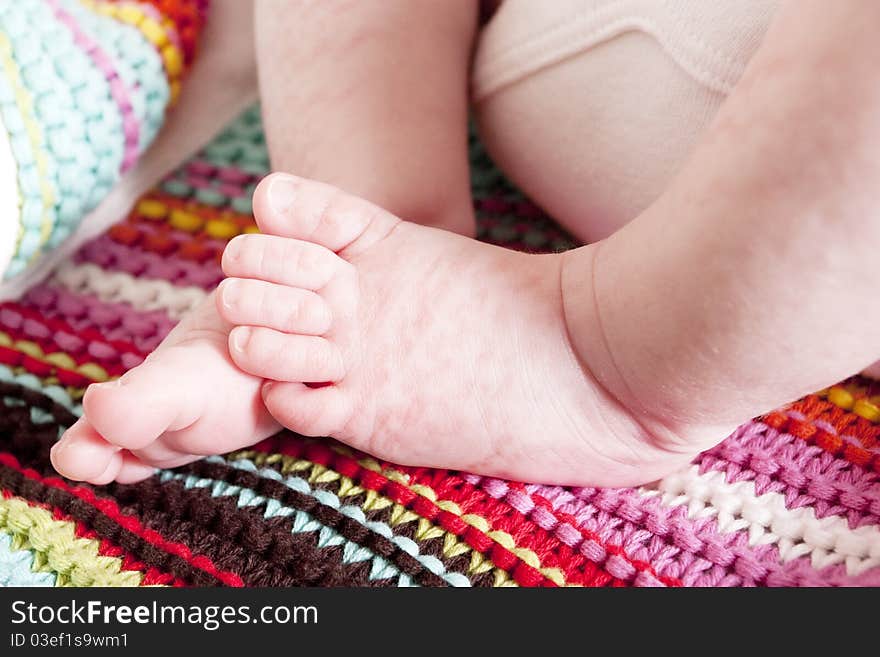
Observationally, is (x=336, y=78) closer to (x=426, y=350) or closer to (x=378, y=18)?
(x=378, y=18)

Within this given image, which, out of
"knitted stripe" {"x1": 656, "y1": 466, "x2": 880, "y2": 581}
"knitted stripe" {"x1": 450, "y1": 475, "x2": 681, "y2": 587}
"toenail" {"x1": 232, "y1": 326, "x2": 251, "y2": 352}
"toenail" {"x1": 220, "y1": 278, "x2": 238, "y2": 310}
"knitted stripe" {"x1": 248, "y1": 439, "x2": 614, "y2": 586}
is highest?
"toenail" {"x1": 220, "y1": 278, "x2": 238, "y2": 310}

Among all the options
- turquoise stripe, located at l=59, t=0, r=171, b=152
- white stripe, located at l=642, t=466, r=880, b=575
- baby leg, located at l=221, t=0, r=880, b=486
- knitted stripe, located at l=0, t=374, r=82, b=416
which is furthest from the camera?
turquoise stripe, located at l=59, t=0, r=171, b=152

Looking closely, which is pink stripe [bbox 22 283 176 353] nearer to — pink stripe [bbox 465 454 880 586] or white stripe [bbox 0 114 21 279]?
white stripe [bbox 0 114 21 279]

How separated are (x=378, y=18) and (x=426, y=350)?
28 cm

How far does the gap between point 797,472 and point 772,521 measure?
0.13ft

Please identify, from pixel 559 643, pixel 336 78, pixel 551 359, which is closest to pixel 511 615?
pixel 559 643

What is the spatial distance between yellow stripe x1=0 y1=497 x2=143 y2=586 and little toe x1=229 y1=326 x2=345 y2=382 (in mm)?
138

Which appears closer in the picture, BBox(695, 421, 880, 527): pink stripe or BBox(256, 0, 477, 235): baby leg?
BBox(695, 421, 880, 527): pink stripe

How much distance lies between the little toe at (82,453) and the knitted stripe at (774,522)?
35cm

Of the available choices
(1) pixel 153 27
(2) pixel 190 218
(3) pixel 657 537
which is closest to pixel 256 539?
(3) pixel 657 537

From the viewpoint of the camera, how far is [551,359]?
1.92 ft

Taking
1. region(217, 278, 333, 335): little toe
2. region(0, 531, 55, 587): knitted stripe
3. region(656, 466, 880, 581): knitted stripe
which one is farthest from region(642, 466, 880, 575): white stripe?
region(0, 531, 55, 587): knitted stripe

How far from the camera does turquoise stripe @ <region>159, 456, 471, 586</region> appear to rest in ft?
1.84

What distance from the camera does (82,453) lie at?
0.56 metres
